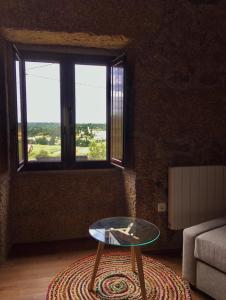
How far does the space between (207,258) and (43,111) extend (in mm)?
2062

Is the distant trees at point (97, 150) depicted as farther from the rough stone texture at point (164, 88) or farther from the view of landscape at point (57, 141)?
the rough stone texture at point (164, 88)

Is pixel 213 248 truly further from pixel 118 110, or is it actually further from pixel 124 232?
pixel 118 110

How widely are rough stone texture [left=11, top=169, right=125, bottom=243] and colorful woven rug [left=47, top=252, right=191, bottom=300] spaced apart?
1.83 ft

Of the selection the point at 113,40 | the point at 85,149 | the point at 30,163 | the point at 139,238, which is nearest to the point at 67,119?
the point at 85,149

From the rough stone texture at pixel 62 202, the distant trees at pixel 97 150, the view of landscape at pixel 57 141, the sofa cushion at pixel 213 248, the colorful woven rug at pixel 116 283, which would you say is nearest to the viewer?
the sofa cushion at pixel 213 248

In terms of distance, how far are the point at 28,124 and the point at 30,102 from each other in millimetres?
231

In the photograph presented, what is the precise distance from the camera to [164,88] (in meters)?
2.58

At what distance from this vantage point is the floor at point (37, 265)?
1954 millimetres

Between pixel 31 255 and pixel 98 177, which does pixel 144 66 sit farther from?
pixel 31 255

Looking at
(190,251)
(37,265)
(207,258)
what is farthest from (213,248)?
(37,265)

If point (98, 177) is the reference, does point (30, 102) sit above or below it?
above

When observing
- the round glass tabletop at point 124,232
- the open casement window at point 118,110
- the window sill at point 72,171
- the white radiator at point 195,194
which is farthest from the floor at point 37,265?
the open casement window at point 118,110

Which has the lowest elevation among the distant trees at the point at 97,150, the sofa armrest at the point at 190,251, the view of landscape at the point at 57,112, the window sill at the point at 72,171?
the sofa armrest at the point at 190,251

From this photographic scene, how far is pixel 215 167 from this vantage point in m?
2.65
